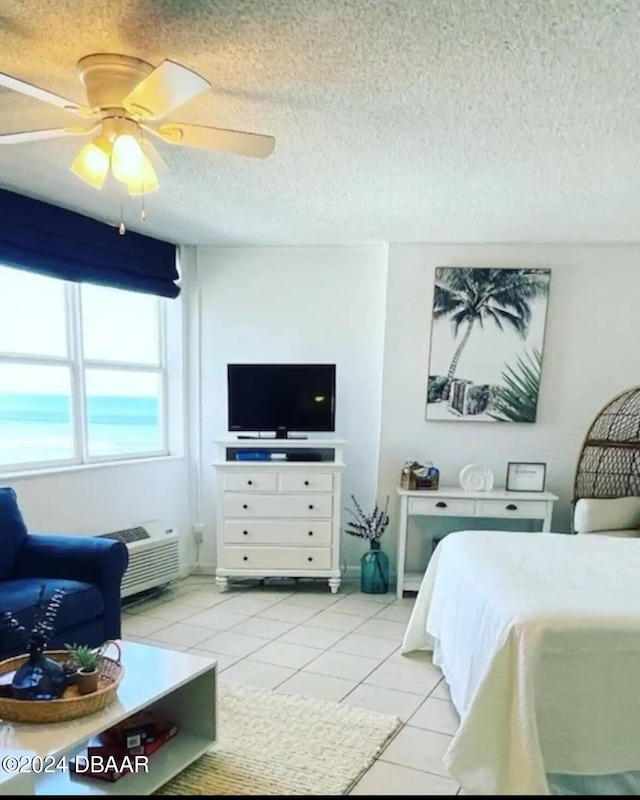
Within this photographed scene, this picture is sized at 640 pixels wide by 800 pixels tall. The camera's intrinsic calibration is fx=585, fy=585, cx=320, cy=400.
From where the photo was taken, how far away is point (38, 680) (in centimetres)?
178

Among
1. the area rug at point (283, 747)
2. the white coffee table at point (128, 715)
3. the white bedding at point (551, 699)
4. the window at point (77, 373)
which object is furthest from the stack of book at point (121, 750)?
the window at point (77, 373)

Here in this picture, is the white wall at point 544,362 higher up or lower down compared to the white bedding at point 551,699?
higher up

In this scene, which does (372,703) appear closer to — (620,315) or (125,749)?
(125,749)

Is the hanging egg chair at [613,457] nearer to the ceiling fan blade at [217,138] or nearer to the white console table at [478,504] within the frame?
the white console table at [478,504]

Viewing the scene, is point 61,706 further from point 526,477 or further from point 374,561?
point 526,477

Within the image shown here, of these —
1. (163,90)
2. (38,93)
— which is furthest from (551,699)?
(38,93)

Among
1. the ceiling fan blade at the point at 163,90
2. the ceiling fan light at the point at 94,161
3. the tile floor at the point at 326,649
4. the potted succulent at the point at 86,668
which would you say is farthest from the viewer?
the tile floor at the point at 326,649

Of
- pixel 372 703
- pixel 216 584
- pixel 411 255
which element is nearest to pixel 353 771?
pixel 372 703

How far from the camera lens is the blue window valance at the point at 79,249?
3150 millimetres

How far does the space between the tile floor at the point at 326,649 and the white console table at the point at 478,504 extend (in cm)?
67

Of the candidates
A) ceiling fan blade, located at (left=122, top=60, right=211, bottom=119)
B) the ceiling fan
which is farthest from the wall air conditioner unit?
ceiling fan blade, located at (left=122, top=60, right=211, bottom=119)

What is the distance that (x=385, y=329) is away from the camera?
13.9ft

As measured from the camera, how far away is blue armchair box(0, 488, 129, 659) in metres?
2.73

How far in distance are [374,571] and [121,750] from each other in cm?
237
